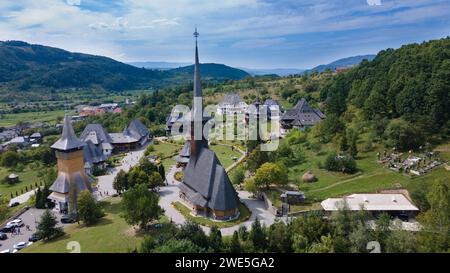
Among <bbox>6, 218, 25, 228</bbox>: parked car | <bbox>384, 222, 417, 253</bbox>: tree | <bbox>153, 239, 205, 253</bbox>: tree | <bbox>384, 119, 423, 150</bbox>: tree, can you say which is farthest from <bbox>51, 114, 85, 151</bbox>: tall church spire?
<bbox>384, 119, 423, 150</bbox>: tree

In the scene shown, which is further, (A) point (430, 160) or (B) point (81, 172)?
(B) point (81, 172)

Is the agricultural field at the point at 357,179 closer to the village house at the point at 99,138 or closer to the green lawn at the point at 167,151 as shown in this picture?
the green lawn at the point at 167,151

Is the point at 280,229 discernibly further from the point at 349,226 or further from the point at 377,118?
the point at 377,118

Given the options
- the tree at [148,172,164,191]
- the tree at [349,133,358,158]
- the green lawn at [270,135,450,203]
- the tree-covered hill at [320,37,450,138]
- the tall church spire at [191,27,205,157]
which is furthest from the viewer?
the tree-covered hill at [320,37,450,138]

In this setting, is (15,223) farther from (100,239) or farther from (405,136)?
(405,136)

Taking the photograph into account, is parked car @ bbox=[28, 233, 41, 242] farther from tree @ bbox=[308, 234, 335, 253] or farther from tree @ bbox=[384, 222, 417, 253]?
tree @ bbox=[384, 222, 417, 253]
